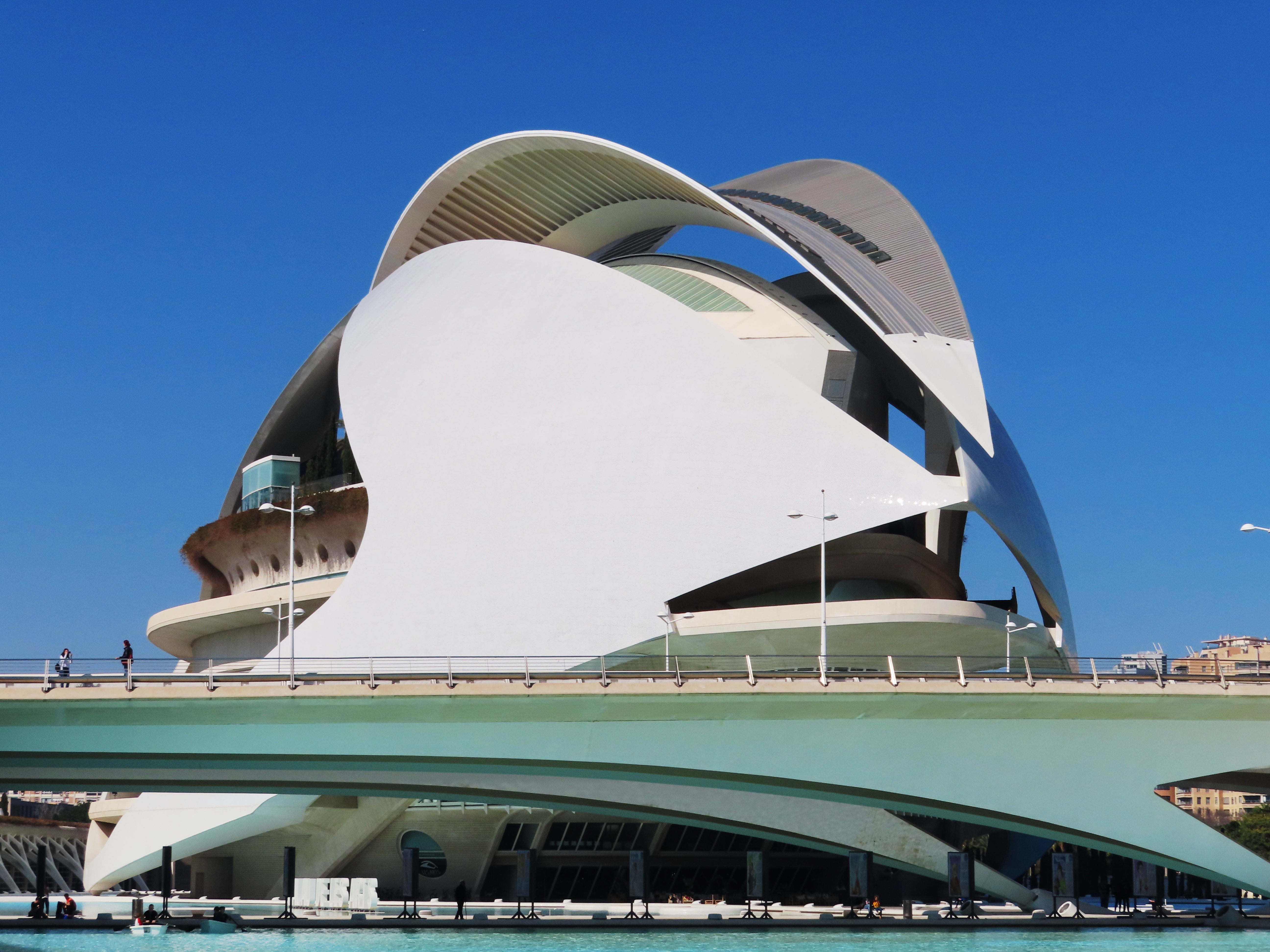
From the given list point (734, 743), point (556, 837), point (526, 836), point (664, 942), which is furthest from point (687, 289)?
point (664, 942)

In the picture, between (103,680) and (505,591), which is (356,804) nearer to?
(505,591)

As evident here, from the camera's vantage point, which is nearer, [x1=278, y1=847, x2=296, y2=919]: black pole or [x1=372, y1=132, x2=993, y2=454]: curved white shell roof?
[x1=278, y1=847, x2=296, y2=919]: black pole

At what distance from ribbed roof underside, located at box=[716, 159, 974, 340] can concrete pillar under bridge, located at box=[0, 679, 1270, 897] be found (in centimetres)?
1348

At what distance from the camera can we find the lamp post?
37.8 m

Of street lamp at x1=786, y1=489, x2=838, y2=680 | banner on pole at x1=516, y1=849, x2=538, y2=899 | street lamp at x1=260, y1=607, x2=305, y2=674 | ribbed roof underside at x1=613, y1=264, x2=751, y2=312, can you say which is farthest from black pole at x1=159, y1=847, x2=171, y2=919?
ribbed roof underside at x1=613, y1=264, x2=751, y2=312

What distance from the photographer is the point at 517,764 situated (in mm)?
25391

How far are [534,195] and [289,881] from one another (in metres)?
24.0

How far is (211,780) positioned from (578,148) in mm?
25199

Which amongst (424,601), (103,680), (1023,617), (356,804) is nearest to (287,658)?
(424,601)

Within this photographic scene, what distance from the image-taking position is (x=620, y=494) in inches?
1447

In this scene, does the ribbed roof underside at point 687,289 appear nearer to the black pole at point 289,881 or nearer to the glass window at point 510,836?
the glass window at point 510,836

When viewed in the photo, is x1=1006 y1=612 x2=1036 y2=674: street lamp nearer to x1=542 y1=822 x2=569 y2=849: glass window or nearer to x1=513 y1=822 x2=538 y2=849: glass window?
x1=542 y1=822 x2=569 y2=849: glass window

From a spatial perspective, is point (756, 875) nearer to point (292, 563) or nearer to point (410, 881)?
point (410, 881)

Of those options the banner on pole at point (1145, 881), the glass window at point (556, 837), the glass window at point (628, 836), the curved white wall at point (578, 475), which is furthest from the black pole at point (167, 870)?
the banner on pole at point (1145, 881)
